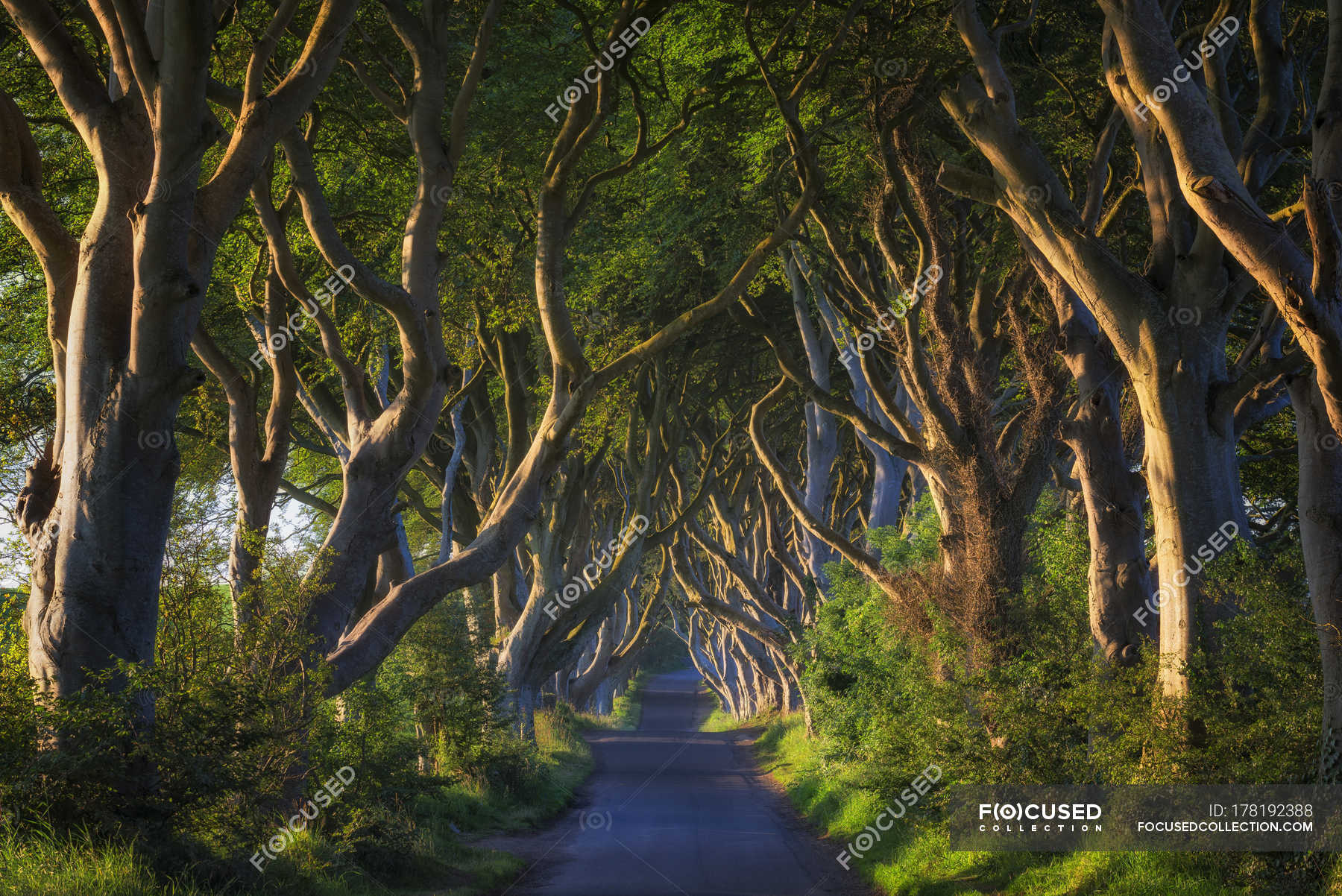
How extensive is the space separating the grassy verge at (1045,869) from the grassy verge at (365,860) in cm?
427

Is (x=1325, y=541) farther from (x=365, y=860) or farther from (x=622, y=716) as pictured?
(x=622, y=716)

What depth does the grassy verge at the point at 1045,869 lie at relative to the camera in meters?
7.41

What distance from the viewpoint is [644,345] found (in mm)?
13266

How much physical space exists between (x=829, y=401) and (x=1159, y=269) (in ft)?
21.0

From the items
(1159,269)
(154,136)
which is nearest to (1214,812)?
(1159,269)

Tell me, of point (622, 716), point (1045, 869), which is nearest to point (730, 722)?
point (622, 716)

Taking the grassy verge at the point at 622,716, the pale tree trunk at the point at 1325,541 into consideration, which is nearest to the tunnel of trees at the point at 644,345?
the pale tree trunk at the point at 1325,541

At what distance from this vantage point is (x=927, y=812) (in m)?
11.4

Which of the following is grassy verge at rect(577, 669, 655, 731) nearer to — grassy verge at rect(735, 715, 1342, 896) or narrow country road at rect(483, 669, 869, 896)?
narrow country road at rect(483, 669, 869, 896)

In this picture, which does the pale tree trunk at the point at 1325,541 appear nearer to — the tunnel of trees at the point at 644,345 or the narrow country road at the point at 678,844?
the tunnel of trees at the point at 644,345

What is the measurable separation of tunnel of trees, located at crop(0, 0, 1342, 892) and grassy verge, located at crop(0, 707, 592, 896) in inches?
8.4

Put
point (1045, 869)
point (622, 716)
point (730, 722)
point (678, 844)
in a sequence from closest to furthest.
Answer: point (1045, 869), point (678, 844), point (730, 722), point (622, 716)

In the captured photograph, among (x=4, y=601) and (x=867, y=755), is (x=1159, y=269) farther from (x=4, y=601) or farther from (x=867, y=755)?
(x=4, y=601)

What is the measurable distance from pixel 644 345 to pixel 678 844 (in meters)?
6.34
